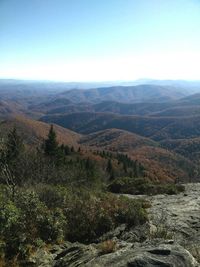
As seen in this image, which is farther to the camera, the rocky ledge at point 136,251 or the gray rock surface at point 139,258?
the rocky ledge at point 136,251

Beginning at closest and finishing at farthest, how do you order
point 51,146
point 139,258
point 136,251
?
point 139,258 < point 136,251 < point 51,146

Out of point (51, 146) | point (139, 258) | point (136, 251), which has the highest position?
point (139, 258)

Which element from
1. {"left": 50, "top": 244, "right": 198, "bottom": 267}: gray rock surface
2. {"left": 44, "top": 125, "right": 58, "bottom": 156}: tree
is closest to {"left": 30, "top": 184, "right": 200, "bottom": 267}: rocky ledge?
{"left": 50, "top": 244, "right": 198, "bottom": 267}: gray rock surface

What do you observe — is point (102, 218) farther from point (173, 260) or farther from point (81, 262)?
point (173, 260)

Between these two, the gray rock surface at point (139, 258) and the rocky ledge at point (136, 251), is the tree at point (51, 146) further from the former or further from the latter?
the gray rock surface at point (139, 258)

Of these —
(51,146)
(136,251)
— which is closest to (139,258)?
(136,251)

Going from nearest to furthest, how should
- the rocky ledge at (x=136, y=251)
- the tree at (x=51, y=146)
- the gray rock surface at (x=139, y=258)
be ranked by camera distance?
the gray rock surface at (x=139, y=258) < the rocky ledge at (x=136, y=251) < the tree at (x=51, y=146)

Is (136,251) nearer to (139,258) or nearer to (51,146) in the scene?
(139,258)

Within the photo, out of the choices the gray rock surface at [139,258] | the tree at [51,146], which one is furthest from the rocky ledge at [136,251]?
the tree at [51,146]

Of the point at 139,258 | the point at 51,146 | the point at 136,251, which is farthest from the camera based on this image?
the point at 51,146

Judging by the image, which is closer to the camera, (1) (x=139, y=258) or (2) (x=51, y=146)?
(1) (x=139, y=258)

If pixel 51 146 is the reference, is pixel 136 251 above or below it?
above

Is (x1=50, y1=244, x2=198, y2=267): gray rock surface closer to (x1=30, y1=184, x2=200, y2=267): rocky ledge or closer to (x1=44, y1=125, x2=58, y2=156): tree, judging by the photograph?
(x1=30, y1=184, x2=200, y2=267): rocky ledge

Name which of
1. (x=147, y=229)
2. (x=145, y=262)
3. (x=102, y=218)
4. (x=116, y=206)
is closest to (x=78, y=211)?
(x=102, y=218)
